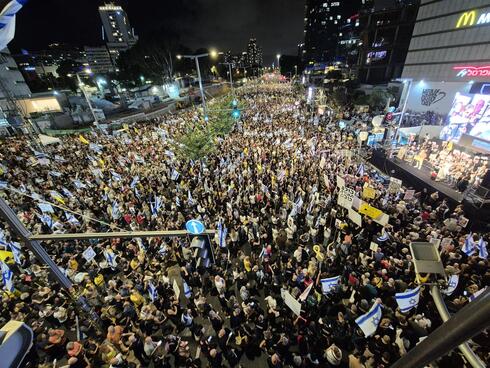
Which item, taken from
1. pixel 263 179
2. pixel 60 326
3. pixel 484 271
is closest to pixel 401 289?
pixel 484 271

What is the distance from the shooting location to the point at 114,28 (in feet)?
463

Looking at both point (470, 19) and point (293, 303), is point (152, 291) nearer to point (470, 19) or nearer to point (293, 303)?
point (293, 303)

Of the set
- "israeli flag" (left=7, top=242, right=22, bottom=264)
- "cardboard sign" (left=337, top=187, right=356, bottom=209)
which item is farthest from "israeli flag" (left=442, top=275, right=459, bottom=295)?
"israeli flag" (left=7, top=242, right=22, bottom=264)

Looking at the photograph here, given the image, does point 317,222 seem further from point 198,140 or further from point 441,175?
point 198,140

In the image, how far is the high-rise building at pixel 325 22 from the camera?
12244cm

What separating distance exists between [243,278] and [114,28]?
180 meters

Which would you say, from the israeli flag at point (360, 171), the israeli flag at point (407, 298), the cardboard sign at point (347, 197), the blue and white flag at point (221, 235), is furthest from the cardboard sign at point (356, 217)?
the israeli flag at point (360, 171)

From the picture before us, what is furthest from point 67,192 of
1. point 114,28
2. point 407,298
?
point 114,28

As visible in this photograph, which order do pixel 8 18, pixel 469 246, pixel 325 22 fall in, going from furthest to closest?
pixel 325 22
pixel 469 246
pixel 8 18

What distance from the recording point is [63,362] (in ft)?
27.2

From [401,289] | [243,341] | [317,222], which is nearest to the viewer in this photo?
[243,341]

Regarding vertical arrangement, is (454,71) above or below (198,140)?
above

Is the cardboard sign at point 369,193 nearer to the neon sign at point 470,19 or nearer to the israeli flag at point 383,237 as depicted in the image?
the israeli flag at point 383,237

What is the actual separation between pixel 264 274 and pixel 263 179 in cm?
835
